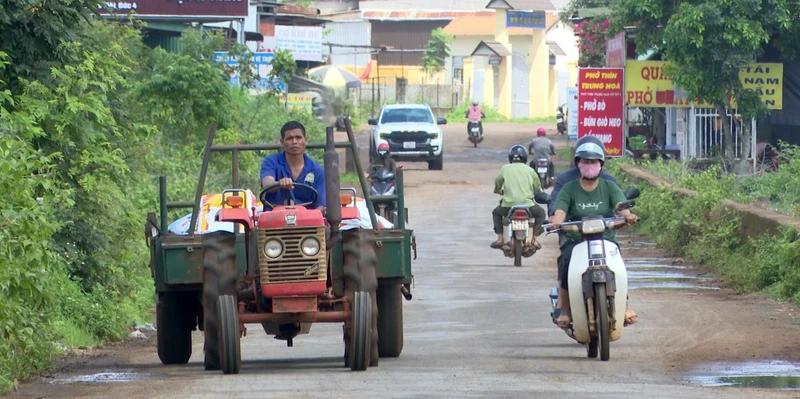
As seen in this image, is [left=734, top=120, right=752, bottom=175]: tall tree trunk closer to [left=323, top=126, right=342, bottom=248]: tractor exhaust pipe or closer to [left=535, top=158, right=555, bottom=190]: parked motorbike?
[left=535, top=158, right=555, bottom=190]: parked motorbike

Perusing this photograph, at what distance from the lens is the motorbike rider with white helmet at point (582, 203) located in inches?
414

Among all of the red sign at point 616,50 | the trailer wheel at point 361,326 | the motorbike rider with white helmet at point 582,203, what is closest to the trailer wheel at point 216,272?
the trailer wheel at point 361,326

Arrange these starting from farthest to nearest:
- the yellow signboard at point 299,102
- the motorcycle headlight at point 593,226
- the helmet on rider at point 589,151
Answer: the yellow signboard at point 299,102
the helmet on rider at point 589,151
the motorcycle headlight at point 593,226

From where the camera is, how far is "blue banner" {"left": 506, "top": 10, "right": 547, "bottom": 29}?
67.6 m

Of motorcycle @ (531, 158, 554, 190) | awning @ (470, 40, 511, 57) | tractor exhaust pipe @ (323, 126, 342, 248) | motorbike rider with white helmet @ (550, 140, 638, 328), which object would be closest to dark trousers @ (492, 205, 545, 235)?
motorcycle @ (531, 158, 554, 190)

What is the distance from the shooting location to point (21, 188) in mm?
9648

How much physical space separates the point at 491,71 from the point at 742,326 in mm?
59985

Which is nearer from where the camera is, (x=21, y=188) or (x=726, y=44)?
(x=21, y=188)

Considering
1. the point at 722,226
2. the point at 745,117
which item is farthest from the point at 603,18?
the point at 722,226

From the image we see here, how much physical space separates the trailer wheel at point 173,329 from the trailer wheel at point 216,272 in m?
1.22

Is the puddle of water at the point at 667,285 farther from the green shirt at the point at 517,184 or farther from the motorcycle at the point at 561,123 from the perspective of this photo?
the motorcycle at the point at 561,123

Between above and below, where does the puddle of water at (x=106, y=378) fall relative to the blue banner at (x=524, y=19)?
below

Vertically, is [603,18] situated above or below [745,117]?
above

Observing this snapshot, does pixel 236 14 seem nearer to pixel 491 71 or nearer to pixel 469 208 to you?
pixel 469 208
